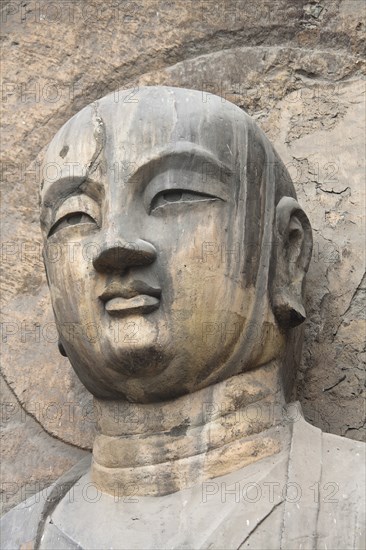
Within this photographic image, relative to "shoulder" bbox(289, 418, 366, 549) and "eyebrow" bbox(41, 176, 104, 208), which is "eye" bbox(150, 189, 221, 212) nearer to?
"eyebrow" bbox(41, 176, 104, 208)

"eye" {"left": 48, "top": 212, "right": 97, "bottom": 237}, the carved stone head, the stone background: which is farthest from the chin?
the stone background

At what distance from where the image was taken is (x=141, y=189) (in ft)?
12.1

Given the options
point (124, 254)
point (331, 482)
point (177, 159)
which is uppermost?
point (177, 159)

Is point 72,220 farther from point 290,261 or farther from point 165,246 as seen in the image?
point 290,261

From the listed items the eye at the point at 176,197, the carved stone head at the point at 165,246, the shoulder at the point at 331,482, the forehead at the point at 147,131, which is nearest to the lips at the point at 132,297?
the carved stone head at the point at 165,246

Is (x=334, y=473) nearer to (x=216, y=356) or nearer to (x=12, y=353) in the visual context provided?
(x=216, y=356)

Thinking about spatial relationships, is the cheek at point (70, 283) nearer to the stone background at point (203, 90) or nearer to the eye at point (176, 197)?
the eye at point (176, 197)

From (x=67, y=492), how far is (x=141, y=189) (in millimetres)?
903

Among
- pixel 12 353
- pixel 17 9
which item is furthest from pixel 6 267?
pixel 17 9

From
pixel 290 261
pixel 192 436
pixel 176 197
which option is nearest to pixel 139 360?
pixel 192 436

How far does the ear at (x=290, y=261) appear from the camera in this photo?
3.82 m

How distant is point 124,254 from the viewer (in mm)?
3582

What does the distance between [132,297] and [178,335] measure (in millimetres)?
159

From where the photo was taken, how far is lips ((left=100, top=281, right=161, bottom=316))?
3.61 m
